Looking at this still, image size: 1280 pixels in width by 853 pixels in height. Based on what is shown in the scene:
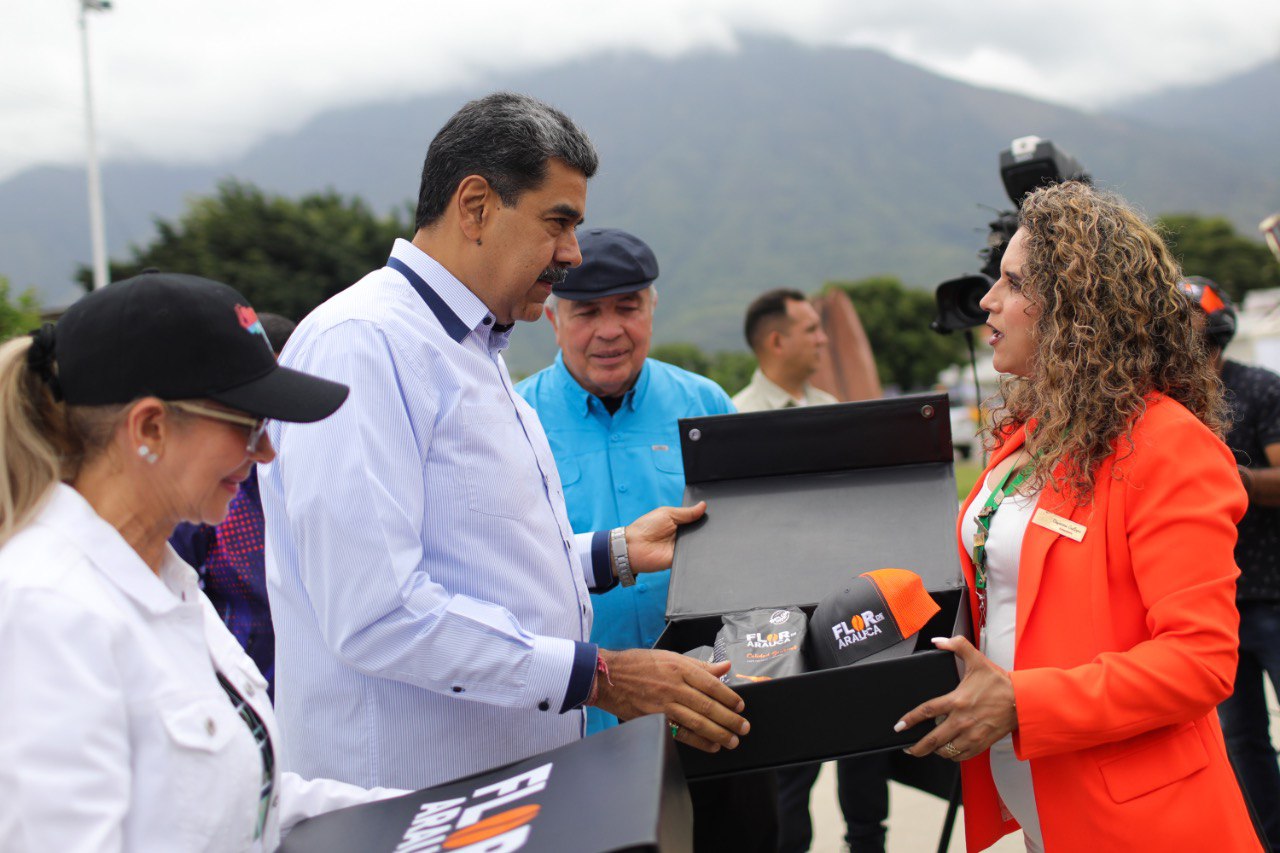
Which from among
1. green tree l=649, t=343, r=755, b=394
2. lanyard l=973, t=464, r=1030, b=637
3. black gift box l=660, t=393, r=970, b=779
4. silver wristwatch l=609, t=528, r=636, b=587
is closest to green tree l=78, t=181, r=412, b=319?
green tree l=649, t=343, r=755, b=394

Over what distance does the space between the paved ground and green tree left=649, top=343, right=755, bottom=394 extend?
1385 inches

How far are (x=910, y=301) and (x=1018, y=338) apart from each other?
193ft

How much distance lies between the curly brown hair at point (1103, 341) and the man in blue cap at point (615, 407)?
1396mm

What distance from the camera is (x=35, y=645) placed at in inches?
47.8

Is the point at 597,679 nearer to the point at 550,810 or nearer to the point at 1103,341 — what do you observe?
the point at 550,810

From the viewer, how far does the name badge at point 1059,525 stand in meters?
2.11

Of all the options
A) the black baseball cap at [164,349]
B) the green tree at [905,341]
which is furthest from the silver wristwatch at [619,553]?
the green tree at [905,341]

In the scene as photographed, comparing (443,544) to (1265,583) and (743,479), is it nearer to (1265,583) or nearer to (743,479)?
(743,479)

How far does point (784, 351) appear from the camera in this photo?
6.34m

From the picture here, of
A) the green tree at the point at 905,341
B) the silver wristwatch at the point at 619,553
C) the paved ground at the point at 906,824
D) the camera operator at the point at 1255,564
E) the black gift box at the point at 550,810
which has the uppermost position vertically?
the black gift box at the point at 550,810

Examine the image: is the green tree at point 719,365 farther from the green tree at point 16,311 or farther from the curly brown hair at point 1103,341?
the curly brown hair at point 1103,341

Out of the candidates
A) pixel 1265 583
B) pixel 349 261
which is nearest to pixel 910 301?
pixel 349 261

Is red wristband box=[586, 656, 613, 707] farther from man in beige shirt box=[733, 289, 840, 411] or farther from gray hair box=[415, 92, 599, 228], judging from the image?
man in beige shirt box=[733, 289, 840, 411]

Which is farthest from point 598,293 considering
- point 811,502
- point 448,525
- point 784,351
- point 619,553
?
point 784,351
